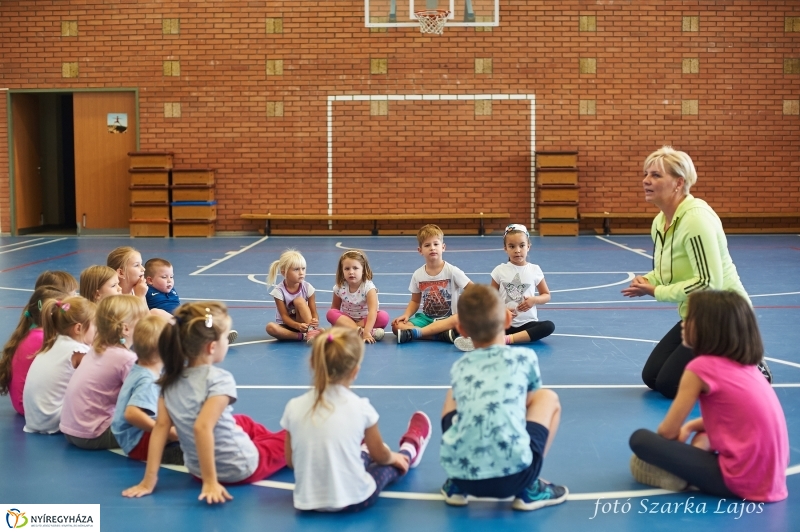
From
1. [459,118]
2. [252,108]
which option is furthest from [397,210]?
[252,108]

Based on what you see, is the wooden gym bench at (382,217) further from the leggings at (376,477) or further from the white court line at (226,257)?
the leggings at (376,477)

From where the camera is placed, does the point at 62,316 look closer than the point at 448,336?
Yes

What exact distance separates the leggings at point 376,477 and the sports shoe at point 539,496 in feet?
1.58

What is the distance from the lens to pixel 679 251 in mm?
4621

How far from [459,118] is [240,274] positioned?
21.8 ft

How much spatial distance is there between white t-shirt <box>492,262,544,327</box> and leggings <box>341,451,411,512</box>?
2972mm

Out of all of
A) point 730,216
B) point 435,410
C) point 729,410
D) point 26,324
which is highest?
point 730,216

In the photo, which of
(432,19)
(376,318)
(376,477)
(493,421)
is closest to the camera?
(493,421)

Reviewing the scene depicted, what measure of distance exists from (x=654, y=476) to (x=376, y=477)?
3.45 feet

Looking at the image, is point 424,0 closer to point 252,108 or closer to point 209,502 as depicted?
point 252,108

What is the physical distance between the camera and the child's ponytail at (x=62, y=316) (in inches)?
166

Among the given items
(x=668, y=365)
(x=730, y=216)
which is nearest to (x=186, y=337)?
(x=668, y=365)

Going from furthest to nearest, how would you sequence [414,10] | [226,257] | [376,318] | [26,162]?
1. [26,162]
2. [414,10]
3. [226,257]
4. [376,318]

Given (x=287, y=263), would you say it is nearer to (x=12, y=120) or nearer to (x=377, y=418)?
(x=377, y=418)
